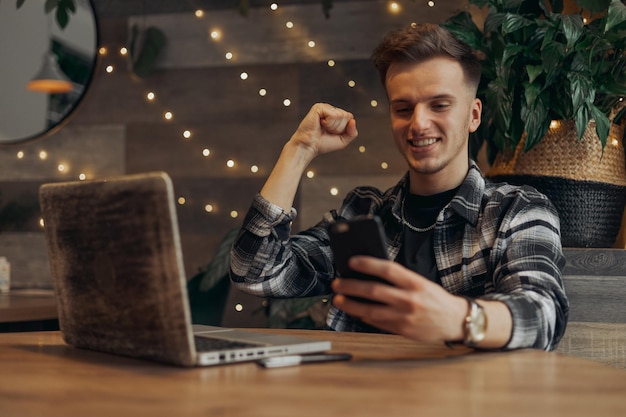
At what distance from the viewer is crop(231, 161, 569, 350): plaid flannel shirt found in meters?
1.39

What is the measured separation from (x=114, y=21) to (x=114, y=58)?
14 centimetres

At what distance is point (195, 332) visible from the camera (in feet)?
4.46

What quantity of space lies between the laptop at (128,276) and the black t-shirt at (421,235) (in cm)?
60

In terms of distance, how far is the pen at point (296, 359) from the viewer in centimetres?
107

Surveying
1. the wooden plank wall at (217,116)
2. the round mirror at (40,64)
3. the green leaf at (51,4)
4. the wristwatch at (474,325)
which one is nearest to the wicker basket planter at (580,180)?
the wooden plank wall at (217,116)

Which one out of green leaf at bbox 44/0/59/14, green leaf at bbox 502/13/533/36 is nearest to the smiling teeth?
green leaf at bbox 502/13/533/36

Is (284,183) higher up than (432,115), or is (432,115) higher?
(432,115)

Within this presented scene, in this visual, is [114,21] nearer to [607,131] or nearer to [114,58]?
[114,58]

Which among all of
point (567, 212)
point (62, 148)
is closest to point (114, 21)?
point (62, 148)

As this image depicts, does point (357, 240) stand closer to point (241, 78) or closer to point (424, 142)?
point (424, 142)

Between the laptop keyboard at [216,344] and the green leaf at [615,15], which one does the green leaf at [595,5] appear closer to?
the green leaf at [615,15]

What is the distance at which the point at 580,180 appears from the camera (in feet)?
6.55

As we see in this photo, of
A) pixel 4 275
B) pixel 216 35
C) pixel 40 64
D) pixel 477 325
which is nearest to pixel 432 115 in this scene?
pixel 477 325

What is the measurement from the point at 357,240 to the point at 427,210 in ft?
2.66
